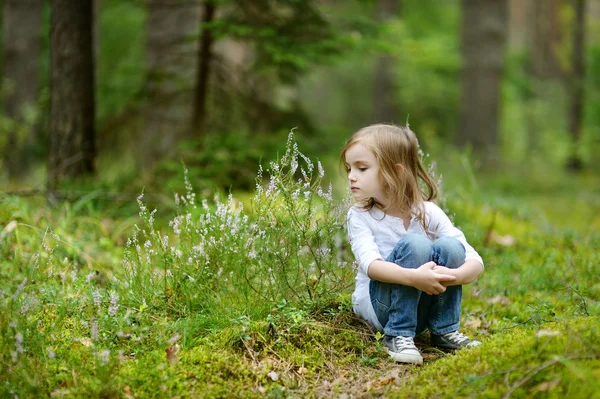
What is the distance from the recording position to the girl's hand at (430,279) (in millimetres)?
2697

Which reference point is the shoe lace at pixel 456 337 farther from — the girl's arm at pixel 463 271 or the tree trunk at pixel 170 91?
the tree trunk at pixel 170 91

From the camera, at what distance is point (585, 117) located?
17.3m

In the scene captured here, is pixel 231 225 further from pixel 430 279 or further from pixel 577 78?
pixel 577 78

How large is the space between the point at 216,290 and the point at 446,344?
126cm

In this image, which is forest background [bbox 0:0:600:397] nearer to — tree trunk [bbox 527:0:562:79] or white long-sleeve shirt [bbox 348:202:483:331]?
white long-sleeve shirt [bbox 348:202:483:331]

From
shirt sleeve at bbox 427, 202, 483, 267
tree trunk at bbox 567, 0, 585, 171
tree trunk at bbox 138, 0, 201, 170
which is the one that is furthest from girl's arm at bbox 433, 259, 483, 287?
tree trunk at bbox 567, 0, 585, 171

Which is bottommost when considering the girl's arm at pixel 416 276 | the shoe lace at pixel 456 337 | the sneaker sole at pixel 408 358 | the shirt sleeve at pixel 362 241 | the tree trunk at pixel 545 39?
the sneaker sole at pixel 408 358

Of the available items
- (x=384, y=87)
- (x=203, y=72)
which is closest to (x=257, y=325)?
(x=203, y=72)

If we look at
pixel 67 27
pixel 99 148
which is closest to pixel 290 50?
pixel 67 27

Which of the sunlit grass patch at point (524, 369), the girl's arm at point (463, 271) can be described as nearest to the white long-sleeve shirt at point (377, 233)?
the girl's arm at point (463, 271)

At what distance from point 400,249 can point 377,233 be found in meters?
0.23

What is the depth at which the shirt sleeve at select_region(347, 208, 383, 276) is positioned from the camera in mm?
2879

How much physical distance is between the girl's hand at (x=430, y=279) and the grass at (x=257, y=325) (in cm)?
33

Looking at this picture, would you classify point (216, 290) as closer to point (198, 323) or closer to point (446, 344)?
point (198, 323)
